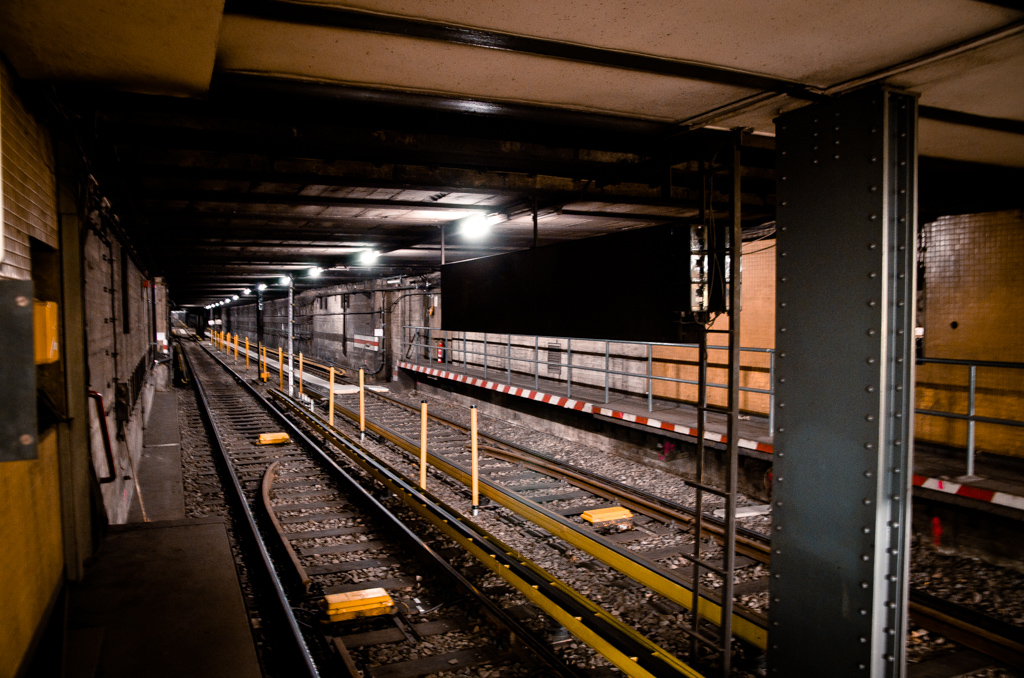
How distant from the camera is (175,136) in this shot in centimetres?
482

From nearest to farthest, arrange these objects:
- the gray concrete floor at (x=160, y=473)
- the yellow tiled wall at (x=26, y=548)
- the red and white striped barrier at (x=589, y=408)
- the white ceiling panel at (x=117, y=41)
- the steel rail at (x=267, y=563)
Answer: the white ceiling panel at (x=117, y=41), the yellow tiled wall at (x=26, y=548), the steel rail at (x=267, y=563), the gray concrete floor at (x=160, y=473), the red and white striped barrier at (x=589, y=408)

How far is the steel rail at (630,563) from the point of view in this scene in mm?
4609

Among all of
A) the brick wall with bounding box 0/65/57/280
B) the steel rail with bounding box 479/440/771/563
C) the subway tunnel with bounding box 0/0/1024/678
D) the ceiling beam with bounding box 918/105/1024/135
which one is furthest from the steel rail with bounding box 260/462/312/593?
the ceiling beam with bounding box 918/105/1024/135

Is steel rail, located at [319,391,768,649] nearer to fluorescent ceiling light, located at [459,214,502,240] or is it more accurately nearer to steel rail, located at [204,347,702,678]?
steel rail, located at [204,347,702,678]

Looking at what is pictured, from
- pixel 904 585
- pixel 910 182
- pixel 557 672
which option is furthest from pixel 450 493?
pixel 910 182

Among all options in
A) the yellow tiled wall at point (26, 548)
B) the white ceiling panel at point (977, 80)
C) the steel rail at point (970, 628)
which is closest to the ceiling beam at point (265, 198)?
the yellow tiled wall at point (26, 548)

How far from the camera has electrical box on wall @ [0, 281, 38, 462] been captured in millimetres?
1657

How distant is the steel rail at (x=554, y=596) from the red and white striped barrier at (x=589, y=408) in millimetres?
2903

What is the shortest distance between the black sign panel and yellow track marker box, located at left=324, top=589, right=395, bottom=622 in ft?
9.50

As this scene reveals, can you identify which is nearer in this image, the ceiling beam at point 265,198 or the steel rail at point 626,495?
the steel rail at point 626,495

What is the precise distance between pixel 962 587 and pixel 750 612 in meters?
2.36

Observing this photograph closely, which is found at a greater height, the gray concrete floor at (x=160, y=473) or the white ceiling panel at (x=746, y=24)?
the white ceiling panel at (x=746, y=24)

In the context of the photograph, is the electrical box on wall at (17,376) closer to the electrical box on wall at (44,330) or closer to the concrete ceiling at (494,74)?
the electrical box on wall at (44,330)

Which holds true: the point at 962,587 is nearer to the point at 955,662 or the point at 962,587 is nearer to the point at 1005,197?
the point at 955,662
